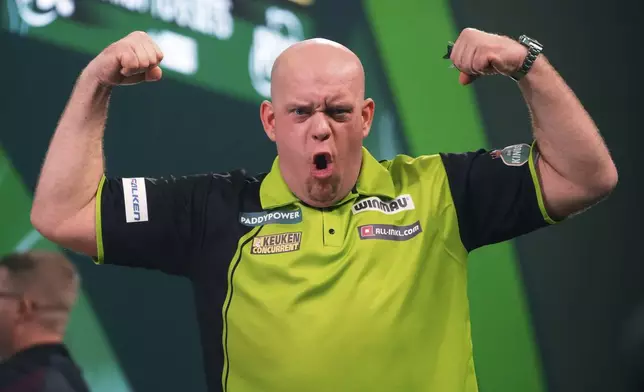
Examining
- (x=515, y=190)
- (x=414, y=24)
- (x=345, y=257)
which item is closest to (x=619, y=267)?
(x=414, y=24)

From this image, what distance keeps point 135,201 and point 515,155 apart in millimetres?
689

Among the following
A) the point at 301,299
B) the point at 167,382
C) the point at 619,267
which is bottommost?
the point at 167,382

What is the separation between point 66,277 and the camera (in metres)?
1.68

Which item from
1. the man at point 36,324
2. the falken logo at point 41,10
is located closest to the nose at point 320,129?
the man at point 36,324

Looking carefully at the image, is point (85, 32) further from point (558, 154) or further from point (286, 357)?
point (558, 154)

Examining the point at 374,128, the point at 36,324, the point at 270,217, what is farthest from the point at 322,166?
the point at 374,128

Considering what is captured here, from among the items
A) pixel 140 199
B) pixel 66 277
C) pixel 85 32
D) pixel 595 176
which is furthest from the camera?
pixel 85 32

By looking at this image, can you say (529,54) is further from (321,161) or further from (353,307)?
(353,307)

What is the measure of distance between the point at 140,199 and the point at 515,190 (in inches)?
26.3

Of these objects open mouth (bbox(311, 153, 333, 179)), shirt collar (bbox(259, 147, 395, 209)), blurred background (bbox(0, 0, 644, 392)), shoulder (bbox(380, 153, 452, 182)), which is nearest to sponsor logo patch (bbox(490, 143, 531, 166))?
shoulder (bbox(380, 153, 452, 182))

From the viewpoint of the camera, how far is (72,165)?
128 centimetres

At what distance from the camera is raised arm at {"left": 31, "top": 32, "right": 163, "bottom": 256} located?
128 cm

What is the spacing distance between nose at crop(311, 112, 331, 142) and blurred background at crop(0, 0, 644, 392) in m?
0.98

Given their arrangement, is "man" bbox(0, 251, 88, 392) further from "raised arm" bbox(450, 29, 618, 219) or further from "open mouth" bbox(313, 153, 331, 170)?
"raised arm" bbox(450, 29, 618, 219)
